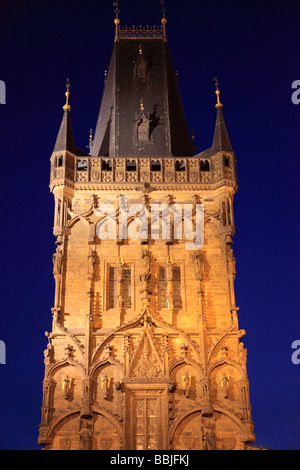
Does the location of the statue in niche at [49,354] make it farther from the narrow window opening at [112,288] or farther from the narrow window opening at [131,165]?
the narrow window opening at [131,165]

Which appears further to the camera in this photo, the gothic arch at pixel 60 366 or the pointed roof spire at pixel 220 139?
the pointed roof spire at pixel 220 139

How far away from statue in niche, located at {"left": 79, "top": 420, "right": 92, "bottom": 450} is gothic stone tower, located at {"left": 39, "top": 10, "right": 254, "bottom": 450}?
4cm

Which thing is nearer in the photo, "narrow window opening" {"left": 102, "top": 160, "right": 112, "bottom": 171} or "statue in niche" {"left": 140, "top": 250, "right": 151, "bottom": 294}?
"statue in niche" {"left": 140, "top": 250, "right": 151, "bottom": 294}

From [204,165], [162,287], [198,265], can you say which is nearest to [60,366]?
[162,287]

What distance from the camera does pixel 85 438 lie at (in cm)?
2911

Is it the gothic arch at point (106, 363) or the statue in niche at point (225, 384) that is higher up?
the gothic arch at point (106, 363)

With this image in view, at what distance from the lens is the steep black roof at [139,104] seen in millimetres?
36812

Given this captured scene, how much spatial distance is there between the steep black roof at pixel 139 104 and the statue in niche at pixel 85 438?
12682 mm

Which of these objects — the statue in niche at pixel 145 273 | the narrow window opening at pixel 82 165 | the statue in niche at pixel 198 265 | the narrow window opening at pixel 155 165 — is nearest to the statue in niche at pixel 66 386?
the statue in niche at pixel 145 273

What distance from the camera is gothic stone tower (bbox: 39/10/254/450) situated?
29.6 m

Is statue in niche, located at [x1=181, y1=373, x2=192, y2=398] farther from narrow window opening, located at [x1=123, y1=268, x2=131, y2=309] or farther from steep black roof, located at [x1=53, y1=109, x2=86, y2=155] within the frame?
steep black roof, located at [x1=53, y1=109, x2=86, y2=155]

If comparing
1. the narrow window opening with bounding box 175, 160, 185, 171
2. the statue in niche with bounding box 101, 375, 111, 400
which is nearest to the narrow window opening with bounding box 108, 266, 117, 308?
the statue in niche with bounding box 101, 375, 111, 400

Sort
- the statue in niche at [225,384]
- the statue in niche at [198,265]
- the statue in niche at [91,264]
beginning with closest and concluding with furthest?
the statue in niche at [225,384]
the statue in niche at [91,264]
the statue in niche at [198,265]

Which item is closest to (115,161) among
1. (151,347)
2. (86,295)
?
(86,295)
